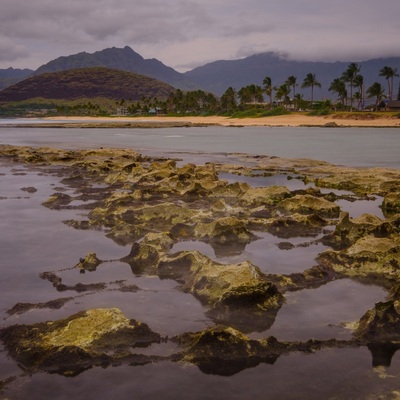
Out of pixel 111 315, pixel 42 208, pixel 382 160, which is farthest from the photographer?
pixel 382 160

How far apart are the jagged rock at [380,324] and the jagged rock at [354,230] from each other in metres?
5.19

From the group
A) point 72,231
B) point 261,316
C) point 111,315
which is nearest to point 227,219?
point 72,231

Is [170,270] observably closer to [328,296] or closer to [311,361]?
[328,296]

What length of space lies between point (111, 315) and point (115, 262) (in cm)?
428

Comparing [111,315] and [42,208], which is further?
[42,208]

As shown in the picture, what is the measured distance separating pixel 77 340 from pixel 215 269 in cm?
354

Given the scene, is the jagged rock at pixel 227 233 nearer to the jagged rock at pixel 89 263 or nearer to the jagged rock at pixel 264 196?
the jagged rock at pixel 89 263

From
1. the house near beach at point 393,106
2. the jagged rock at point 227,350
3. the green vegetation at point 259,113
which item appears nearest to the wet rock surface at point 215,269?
the jagged rock at point 227,350

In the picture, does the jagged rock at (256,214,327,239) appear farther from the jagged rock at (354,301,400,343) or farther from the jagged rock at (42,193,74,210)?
the jagged rock at (42,193,74,210)

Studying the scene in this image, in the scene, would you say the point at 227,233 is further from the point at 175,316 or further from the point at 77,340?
the point at 77,340

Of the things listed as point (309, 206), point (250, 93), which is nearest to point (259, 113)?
point (250, 93)

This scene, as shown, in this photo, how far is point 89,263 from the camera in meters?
12.6

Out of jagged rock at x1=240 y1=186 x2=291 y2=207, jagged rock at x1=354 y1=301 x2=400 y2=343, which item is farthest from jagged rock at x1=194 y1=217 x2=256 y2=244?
jagged rock at x1=354 y1=301 x2=400 y2=343

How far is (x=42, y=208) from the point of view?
20.2 metres
